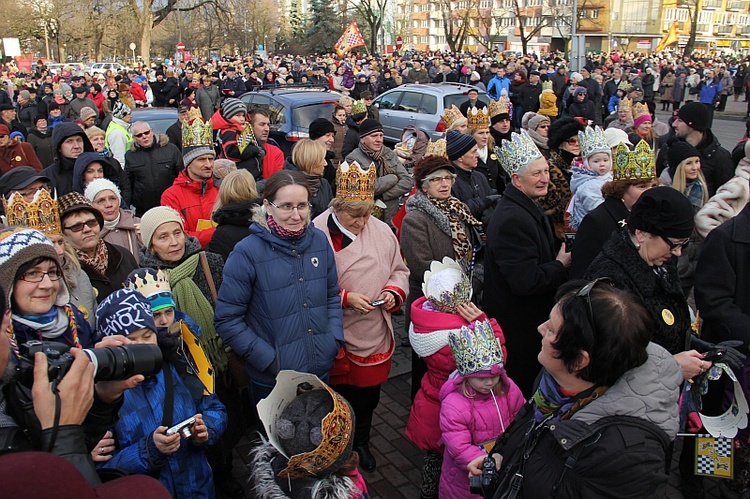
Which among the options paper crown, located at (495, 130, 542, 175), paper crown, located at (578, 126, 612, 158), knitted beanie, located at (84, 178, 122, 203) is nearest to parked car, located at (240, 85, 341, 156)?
knitted beanie, located at (84, 178, 122, 203)

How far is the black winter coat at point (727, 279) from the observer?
3.47m

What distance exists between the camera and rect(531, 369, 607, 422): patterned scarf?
6.96ft

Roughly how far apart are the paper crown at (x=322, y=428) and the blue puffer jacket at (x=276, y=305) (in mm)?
550

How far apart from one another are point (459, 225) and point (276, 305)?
1781 mm

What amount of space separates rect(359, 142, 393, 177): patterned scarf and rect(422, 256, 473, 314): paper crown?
3.19 m

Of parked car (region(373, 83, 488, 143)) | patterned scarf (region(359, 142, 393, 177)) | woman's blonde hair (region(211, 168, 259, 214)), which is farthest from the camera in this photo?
parked car (region(373, 83, 488, 143))

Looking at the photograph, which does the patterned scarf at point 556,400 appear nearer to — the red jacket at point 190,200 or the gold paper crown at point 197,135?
the red jacket at point 190,200

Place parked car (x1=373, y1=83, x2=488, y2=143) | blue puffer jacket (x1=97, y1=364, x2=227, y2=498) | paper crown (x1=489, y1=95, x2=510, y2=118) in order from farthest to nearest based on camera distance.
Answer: parked car (x1=373, y1=83, x2=488, y2=143) → paper crown (x1=489, y1=95, x2=510, y2=118) → blue puffer jacket (x1=97, y1=364, x2=227, y2=498)

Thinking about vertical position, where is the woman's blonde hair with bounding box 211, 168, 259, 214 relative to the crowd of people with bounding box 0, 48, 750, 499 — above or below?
above

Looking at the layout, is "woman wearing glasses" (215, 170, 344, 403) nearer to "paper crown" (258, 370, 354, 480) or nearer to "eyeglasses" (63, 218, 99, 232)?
"paper crown" (258, 370, 354, 480)

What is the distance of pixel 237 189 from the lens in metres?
4.55

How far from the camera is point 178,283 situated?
12.3 ft

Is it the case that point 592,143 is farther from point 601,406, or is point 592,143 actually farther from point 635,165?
point 601,406

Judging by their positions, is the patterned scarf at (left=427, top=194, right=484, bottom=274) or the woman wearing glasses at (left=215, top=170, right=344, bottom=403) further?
the patterned scarf at (left=427, top=194, right=484, bottom=274)
